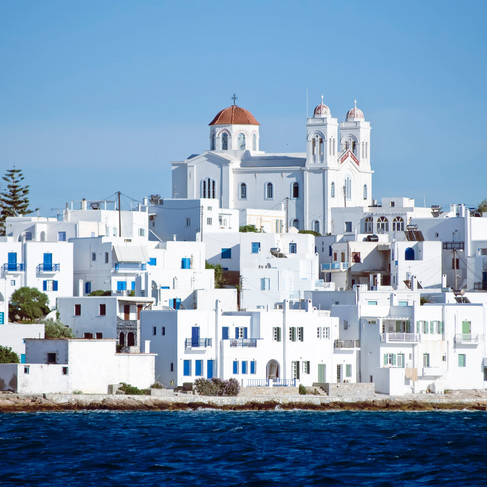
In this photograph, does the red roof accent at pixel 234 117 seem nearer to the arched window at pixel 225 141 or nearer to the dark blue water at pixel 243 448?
the arched window at pixel 225 141

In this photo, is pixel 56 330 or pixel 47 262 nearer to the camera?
pixel 56 330

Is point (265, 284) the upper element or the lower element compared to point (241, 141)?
lower

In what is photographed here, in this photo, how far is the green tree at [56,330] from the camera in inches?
2800

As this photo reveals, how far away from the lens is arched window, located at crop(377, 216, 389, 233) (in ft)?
330

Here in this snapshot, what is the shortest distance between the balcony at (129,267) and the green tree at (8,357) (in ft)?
40.1

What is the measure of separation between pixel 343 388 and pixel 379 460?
13413mm

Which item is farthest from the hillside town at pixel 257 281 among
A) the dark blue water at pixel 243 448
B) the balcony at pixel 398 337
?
the dark blue water at pixel 243 448

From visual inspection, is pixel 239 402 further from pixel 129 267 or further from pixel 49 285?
pixel 129 267

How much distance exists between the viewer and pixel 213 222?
312 feet

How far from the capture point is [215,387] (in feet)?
224

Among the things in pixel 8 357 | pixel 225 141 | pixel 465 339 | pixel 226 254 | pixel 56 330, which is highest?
pixel 225 141

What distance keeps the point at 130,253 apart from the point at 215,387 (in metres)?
14.6

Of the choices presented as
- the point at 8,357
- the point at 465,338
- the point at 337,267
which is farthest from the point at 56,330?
the point at 337,267

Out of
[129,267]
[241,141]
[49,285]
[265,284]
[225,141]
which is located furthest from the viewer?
[241,141]
